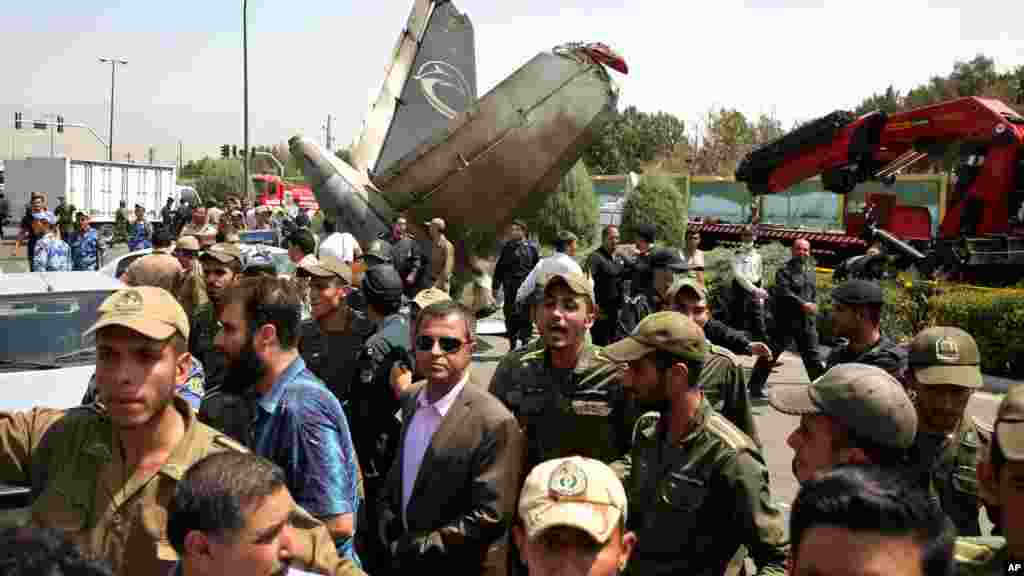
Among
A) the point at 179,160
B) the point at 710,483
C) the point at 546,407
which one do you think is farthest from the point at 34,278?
the point at 179,160

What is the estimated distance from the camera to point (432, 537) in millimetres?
3207

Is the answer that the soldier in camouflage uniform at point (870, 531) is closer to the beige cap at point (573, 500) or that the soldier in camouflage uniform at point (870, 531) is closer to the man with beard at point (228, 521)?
the beige cap at point (573, 500)

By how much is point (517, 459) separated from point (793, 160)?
14130mm

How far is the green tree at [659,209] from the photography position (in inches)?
932

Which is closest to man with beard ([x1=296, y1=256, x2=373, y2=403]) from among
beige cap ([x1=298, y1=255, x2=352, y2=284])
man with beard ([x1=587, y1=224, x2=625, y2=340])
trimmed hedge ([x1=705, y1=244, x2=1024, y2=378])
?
beige cap ([x1=298, y1=255, x2=352, y2=284])

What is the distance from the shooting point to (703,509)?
2.91 m

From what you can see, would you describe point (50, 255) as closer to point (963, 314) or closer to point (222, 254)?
point (222, 254)

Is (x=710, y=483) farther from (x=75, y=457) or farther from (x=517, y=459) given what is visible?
(x=75, y=457)

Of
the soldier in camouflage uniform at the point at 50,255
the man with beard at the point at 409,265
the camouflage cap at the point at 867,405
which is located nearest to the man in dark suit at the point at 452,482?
the camouflage cap at the point at 867,405

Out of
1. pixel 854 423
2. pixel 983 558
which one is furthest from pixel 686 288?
pixel 983 558

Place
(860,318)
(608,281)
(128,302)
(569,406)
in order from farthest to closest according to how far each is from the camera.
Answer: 1. (608,281)
2. (860,318)
3. (569,406)
4. (128,302)

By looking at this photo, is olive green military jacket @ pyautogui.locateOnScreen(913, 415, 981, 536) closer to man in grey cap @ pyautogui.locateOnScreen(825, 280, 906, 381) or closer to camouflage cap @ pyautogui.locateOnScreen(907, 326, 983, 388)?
camouflage cap @ pyautogui.locateOnScreen(907, 326, 983, 388)

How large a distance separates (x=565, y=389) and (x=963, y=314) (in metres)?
9.43

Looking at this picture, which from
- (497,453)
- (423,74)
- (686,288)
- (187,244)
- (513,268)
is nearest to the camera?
(497,453)
